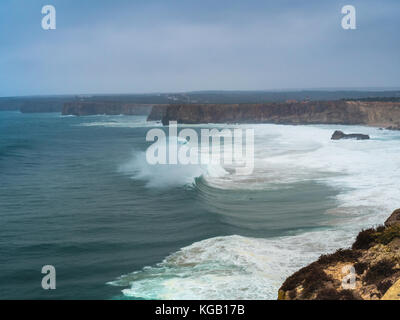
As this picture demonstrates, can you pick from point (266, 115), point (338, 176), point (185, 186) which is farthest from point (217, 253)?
point (266, 115)

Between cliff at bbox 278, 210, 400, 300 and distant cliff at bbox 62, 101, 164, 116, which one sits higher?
distant cliff at bbox 62, 101, 164, 116

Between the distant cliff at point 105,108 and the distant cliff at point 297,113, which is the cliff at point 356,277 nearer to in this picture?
the distant cliff at point 297,113

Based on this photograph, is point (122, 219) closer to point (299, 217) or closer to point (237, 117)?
point (299, 217)

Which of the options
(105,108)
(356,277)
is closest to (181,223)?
(356,277)

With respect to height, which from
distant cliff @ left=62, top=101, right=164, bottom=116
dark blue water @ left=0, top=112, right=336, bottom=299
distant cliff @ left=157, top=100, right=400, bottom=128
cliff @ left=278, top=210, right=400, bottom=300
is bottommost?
dark blue water @ left=0, top=112, right=336, bottom=299

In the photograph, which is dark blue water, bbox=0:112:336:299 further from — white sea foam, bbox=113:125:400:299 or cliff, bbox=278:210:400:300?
cliff, bbox=278:210:400:300

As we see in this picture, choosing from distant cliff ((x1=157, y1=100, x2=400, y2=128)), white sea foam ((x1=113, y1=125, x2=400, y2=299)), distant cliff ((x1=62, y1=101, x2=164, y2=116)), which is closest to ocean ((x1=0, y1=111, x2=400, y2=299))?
white sea foam ((x1=113, y1=125, x2=400, y2=299))

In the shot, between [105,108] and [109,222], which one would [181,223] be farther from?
[105,108]
